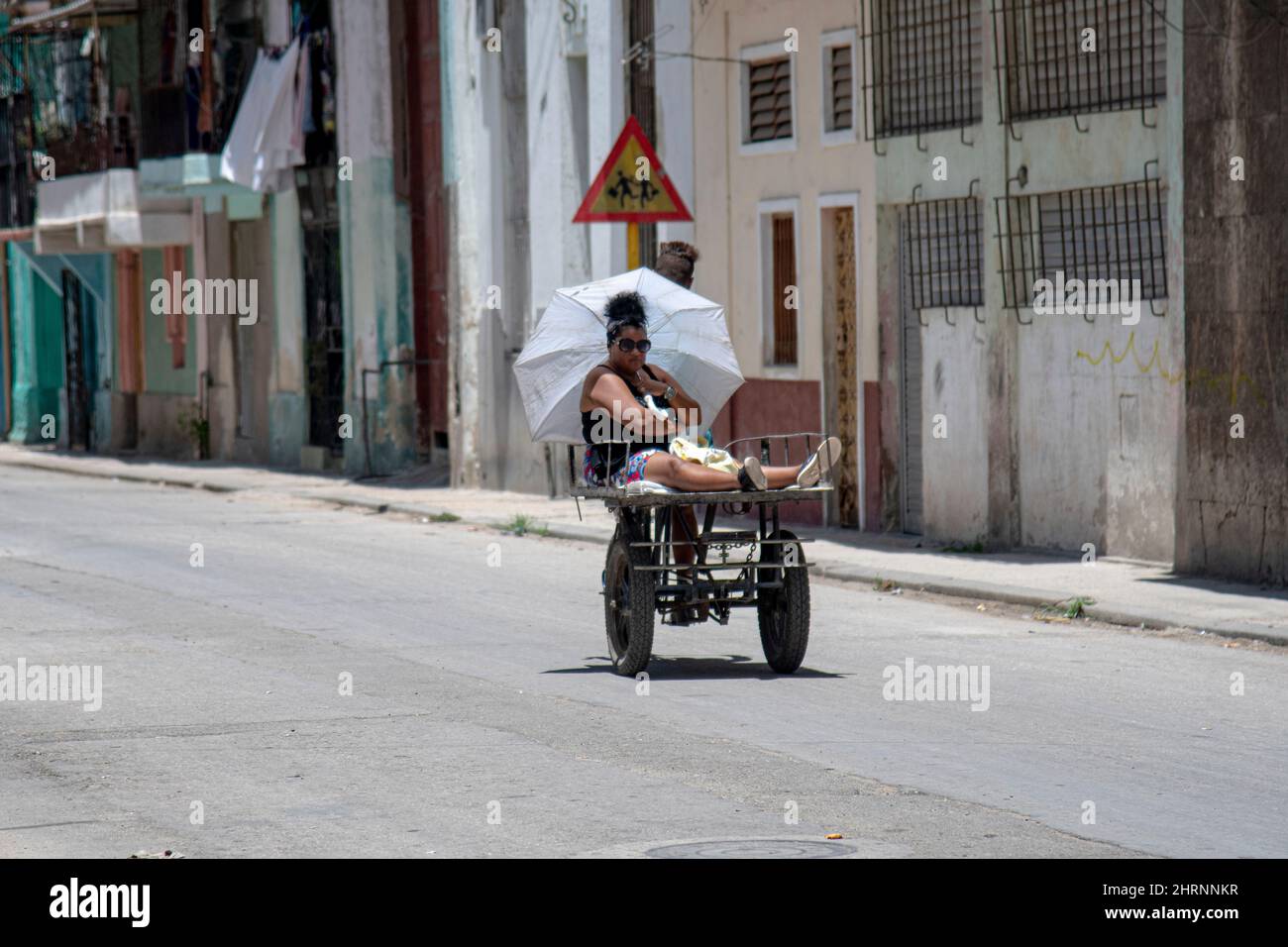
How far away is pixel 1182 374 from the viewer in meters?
16.2

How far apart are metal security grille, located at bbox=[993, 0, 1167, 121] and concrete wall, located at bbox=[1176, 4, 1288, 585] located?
2.56 ft

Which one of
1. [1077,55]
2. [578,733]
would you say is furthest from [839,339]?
[578,733]

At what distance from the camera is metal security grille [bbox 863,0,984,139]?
18.8m

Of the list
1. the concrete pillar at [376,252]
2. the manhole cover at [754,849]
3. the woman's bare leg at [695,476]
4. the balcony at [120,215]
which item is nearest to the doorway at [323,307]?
the concrete pillar at [376,252]

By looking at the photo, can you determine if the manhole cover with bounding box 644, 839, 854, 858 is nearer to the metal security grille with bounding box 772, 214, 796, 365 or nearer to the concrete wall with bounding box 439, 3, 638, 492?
the metal security grille with bounding box 772, 214, 796, 365

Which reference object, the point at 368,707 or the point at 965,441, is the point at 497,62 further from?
the point at 368,707

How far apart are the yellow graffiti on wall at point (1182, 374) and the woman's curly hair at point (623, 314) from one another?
5.20 meters

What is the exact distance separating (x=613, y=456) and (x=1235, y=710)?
337cm

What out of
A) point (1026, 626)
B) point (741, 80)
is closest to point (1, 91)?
point (741, 80)

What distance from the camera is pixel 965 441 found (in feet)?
61.7

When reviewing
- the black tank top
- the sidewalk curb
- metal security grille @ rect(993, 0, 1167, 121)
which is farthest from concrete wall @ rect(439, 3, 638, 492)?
the black tank top

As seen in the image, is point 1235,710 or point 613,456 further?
point 613,456

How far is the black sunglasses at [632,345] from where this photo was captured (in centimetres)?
1205

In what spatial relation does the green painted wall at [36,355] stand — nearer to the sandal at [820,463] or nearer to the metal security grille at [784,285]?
the metal security grille at [784,285]
